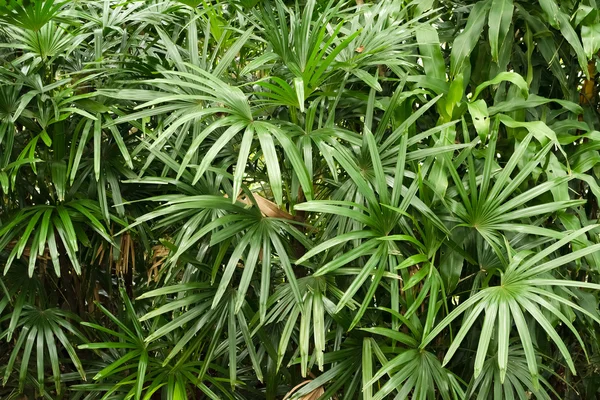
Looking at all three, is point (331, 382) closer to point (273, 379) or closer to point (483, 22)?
point (273, 379)

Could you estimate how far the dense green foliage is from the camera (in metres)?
1.28

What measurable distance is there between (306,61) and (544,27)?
62 centimetres

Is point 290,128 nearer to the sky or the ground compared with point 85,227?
nearer to the sky

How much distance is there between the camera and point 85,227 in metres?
1.67

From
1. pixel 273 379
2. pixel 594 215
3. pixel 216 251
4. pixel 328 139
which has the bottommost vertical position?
pixel 273 379

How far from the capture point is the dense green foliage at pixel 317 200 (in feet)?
4.20

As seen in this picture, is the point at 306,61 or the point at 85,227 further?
the point at 85,227

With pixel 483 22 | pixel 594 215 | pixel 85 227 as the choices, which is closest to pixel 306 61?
pixel 483 22

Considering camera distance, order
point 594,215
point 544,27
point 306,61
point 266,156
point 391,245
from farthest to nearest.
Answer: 1. point 594,215
2. point 544,27
3. point 306,61
4. point 391,245
5. point 266,156

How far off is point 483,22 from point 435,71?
17cm

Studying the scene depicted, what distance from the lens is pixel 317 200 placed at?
127cm

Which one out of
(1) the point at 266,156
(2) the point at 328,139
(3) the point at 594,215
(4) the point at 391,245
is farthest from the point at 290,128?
(3) the point at 594,215

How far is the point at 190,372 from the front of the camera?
151 cm

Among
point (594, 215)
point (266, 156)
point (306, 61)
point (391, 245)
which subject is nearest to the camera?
point (266, 156)
